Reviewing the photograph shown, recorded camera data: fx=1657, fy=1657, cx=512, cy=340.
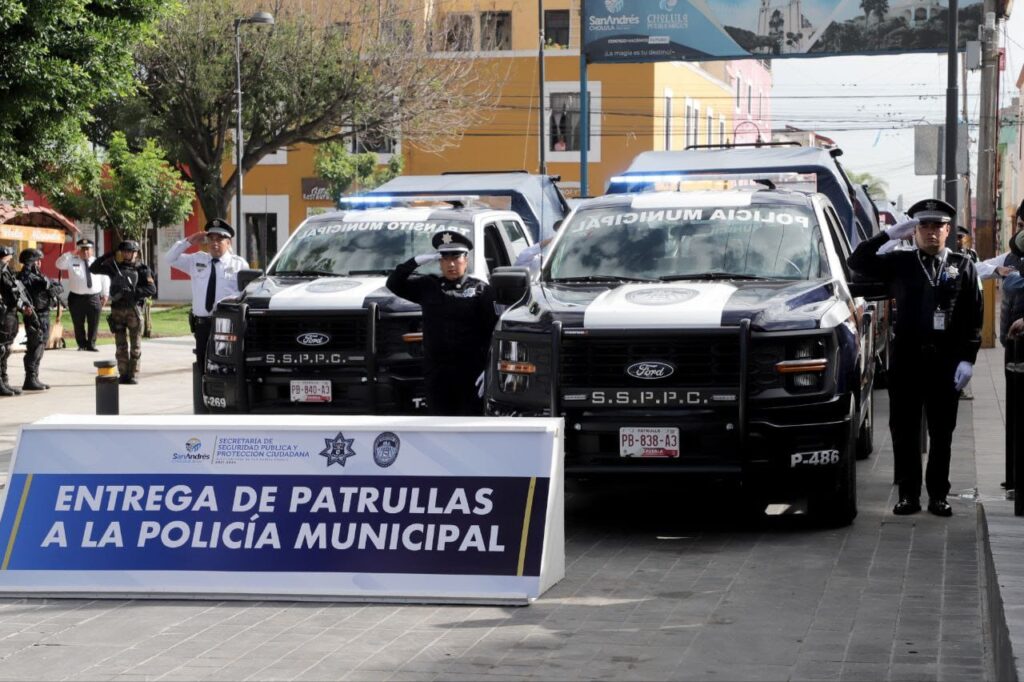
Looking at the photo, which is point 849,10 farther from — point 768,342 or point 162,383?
point 768,342

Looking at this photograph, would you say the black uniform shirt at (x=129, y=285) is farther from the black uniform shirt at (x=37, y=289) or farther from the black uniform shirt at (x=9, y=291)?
the black uniform shirt at (x=9, y=291)

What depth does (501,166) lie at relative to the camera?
52844 millimetres

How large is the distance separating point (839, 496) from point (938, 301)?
1398 millimetres

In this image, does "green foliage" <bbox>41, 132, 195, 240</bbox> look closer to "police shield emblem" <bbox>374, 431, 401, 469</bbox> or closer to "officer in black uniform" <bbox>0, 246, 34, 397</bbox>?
"officer in black uniform" <bbox>0, 246, 34, 397</bbox>

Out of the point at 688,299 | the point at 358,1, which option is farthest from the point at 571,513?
the point at 358,1

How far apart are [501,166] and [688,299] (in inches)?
1706

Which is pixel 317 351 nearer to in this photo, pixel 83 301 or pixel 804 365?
pixel 804 365

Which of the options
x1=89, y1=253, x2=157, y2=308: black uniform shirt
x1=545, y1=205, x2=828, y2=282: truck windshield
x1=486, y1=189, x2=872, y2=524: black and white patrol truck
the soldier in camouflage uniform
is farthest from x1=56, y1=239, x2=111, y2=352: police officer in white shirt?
A: x1=486, y1=189, x2=872, y2=524: black and white patrol truck

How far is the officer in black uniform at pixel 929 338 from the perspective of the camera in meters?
10.3

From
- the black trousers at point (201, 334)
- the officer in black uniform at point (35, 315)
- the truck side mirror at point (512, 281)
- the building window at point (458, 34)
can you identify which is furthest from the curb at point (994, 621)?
the building window at point (458, 34)

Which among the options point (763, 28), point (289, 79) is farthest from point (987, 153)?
point (289, 79)

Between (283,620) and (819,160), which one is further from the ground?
(819,160)

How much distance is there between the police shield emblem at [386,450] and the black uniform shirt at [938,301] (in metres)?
3.77

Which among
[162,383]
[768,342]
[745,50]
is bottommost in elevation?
[162,383]
